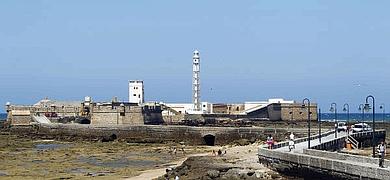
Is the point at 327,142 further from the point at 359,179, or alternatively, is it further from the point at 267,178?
the point at 359,179

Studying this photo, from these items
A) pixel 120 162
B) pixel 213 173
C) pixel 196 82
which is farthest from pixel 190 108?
pixel 213 173

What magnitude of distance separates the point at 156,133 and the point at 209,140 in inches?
213

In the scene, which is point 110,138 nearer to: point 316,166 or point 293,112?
point 293,112

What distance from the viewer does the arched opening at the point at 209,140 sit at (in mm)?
64250

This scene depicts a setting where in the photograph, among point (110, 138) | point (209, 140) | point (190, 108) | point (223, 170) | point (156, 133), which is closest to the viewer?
point (223, 170)

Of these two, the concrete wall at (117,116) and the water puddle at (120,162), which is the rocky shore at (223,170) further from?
the concrete wall at (117,116)

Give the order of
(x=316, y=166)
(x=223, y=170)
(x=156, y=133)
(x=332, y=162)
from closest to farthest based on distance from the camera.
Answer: (x=332, y=162), (x=316, y=166), (x=223, y=170), (x=156, y=133)

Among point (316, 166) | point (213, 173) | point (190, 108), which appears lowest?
point (213, 173)

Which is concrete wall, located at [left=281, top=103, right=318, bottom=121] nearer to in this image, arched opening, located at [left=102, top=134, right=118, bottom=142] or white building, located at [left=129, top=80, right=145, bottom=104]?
white building, located at [left=129, top=80, right=145, bottom=104]

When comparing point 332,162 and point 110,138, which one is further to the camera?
point 110,138

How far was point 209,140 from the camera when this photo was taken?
64.8 m

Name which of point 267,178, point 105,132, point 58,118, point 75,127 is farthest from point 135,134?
point 267,178

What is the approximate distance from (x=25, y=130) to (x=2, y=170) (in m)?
43.8

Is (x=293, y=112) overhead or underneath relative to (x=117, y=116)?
overhead
